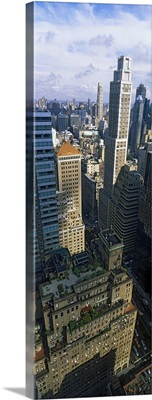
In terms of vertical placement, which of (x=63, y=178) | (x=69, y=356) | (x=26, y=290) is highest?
(x=63, y=178)

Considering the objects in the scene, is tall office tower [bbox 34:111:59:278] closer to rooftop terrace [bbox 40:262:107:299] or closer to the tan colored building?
rooftop terrace [bbox 40:262:107:299]

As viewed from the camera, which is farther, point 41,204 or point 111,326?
point 41,204

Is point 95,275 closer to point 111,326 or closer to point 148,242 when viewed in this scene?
point 111,326

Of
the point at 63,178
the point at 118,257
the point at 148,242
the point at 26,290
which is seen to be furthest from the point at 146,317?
the point at 26,290

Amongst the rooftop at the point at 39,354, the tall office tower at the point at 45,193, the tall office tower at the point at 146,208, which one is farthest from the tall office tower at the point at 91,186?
the rooftop at the point at 39,354

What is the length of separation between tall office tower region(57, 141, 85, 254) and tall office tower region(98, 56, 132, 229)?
61.5 inches

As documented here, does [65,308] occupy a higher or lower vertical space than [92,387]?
higher

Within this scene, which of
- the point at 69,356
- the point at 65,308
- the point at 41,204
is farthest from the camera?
the point at 41,204

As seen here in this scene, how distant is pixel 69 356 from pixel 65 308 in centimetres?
74

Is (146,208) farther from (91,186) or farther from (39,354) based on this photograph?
(39,354)

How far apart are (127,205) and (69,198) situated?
1763mm

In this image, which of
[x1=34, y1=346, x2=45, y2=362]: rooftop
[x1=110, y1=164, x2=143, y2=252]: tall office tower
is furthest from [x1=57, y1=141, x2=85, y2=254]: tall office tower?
[x1=34, y1=346, x2=45, y2=362]: rooftop

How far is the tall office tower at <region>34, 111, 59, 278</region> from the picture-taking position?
3.98 m

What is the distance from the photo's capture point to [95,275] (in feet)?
9.91
